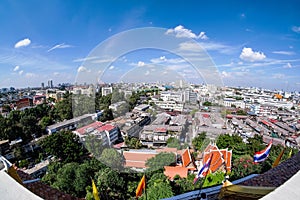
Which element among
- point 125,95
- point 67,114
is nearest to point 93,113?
point 125,95

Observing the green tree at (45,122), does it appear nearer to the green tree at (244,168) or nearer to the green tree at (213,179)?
the green tree at (213,179)

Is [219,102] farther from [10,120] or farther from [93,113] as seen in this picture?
[10,120]

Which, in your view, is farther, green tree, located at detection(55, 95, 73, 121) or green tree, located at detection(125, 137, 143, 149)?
green tree, located at detection(55, 95, 73, 121)

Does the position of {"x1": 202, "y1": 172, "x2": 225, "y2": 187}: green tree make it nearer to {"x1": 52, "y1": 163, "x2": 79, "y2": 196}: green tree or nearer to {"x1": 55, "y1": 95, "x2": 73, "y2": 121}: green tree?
{"x1": 52, "y1": 163, "x2": 79, "y2": 196}: green tree

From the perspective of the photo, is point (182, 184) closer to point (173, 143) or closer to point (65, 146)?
point (173, 143)

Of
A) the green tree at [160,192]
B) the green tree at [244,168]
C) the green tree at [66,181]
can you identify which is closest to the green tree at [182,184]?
the green tree at [160,192]

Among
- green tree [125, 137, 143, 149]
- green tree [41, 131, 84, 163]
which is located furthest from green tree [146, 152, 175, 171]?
green tree [41, 131, 84, 163]

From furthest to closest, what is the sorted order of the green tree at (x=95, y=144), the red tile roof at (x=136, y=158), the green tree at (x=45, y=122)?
the green tree at (x=45, y=122) → the red tile roof at (x=136, y=158) → the green tree at (x=95, y=144)
